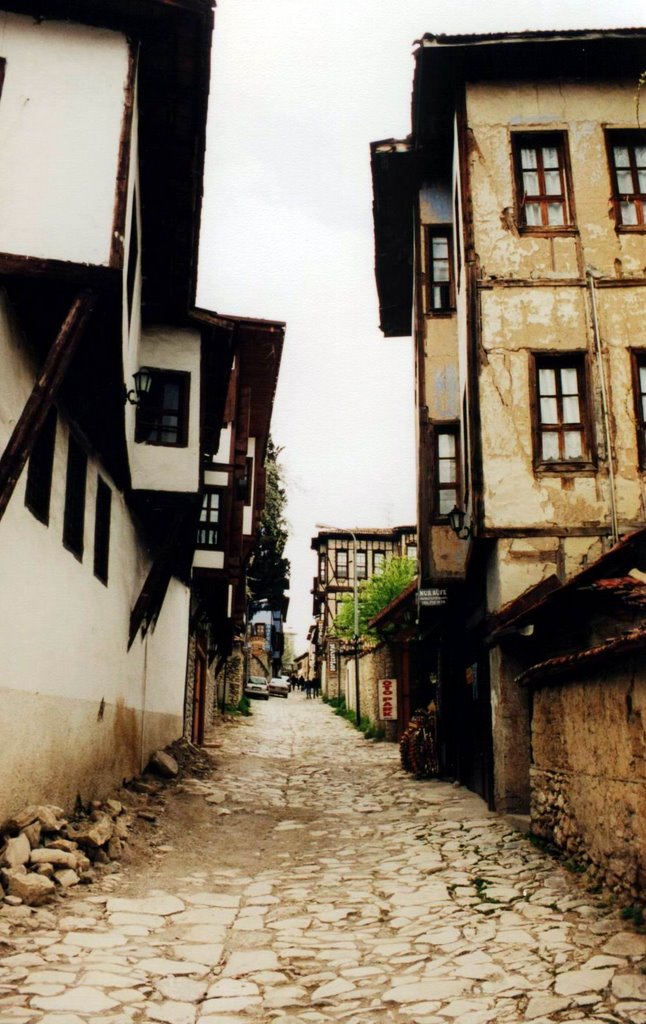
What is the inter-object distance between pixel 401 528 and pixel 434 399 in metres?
39.7

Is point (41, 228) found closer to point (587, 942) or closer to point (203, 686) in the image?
point (587, 942)

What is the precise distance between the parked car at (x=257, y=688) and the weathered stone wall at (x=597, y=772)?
3961 cm

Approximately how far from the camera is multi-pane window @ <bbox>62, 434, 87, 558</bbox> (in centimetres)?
920

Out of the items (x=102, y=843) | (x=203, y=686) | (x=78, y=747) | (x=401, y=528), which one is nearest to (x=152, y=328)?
(x=78, y=747)

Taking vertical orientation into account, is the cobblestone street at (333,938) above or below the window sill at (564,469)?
below

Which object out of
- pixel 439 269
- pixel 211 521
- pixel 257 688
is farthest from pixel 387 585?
pixel 257 688

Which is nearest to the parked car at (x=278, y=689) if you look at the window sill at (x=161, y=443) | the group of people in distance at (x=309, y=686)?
the group of people in distance at (x=309, y=686)

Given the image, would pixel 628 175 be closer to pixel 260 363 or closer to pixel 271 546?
pixel 260 363

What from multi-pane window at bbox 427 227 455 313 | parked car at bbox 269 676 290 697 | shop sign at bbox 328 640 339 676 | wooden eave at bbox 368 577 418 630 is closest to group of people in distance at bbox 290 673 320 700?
parked car at bbox 269 676 290 697

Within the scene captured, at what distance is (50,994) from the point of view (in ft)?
15.6

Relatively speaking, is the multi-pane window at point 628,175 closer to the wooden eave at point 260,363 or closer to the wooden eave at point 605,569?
the wooden eave at point 605,569

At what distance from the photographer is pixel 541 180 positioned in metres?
12.3

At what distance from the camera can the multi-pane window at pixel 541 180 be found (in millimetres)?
12112

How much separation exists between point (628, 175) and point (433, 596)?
7051 millimetres
